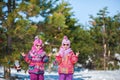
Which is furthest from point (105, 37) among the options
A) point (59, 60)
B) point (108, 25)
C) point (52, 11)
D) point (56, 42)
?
point (59, 60)

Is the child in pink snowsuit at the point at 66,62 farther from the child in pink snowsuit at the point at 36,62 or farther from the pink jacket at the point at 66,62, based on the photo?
the child in pink snowsuit at the point at 36,62

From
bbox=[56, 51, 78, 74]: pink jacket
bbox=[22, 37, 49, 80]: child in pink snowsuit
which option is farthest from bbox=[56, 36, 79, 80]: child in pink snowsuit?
bbox=[22, 37, 49, 80]: child in pink snowsuit

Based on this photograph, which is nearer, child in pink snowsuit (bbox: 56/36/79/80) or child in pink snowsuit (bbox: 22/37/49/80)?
child in pink snowsuit (bbox: 22/37/49/80)

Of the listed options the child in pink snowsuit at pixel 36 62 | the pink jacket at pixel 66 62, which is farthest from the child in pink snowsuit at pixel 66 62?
the child in pink snowsuit at pixel 36 62

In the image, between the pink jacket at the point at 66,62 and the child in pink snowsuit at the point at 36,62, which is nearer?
the child in pink snowsuit at the point at 36,62

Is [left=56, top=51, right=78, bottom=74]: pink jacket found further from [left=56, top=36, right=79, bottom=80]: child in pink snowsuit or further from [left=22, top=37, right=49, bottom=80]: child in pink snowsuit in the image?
[left=22, top=37, right=49, bottom=80]: child in pink snowsuit

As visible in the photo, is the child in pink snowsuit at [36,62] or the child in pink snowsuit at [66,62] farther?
the child in pink snowsuit at [66,62]

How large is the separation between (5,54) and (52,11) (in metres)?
2.61

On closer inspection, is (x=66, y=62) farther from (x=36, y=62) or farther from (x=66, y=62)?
(x=36, y=62)

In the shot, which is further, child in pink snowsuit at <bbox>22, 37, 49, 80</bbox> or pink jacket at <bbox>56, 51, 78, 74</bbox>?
pink jacket at <bbox>56, 51, 78, 74</bbox>

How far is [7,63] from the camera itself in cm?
1209

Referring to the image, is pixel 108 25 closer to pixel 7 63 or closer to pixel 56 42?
pixel 56 42

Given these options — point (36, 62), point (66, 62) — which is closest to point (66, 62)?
point (66, 62)

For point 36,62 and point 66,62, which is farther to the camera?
point 66,62
